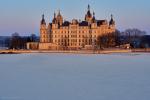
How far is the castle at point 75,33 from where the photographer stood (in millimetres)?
62281

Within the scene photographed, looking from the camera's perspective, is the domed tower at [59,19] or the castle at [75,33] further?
the domed tower at [59,19]

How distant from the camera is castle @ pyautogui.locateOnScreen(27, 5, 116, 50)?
204ft

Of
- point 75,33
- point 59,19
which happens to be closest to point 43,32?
point 59,19

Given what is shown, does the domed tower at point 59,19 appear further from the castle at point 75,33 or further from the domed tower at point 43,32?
the domed tower at point 43,32

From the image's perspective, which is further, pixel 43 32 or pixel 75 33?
pixel 43 32

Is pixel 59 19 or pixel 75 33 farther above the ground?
pixel 59 19

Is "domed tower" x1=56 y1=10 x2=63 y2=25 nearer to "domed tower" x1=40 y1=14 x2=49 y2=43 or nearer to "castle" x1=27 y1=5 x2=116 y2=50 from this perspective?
"castle" x1=27 y1=5 x2=116 y2=50

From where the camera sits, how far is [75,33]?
207 ft

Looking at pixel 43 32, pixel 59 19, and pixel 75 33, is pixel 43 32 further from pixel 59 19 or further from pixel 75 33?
pixel 75 33

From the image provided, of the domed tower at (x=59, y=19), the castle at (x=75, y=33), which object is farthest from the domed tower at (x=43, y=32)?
the domed tower at (x=59, y=19)

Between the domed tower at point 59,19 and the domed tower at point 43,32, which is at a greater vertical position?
the domed tower at point 59,19

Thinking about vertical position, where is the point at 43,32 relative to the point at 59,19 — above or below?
below

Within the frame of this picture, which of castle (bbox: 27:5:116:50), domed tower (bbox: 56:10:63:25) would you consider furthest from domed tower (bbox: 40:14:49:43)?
domed tower (bbox: 56:10:63:25)

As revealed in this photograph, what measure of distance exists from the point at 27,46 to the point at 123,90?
2011 inches
